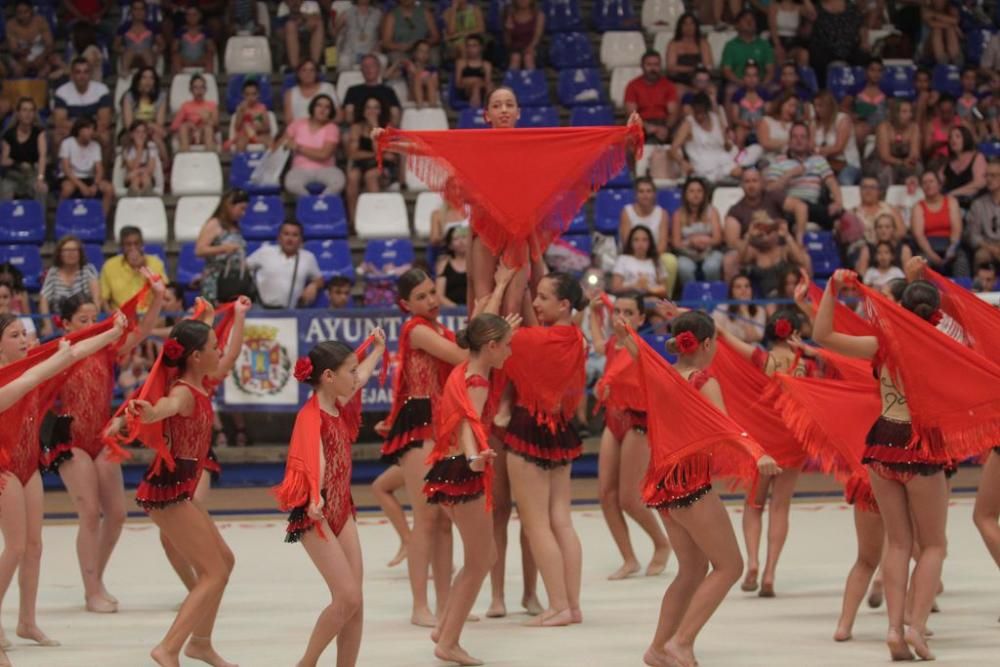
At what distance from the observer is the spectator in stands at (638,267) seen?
1183cm

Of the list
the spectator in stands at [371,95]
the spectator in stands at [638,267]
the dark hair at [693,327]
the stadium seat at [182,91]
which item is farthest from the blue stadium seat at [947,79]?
the dark hair at [693,327]

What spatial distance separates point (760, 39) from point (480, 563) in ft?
32.0

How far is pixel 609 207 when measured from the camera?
1327 cm

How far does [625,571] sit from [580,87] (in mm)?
7112

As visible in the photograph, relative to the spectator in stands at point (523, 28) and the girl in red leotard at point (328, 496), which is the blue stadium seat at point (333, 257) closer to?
the spectator in stands at point (523, 28)

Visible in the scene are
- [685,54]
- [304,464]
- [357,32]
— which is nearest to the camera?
[304,464]

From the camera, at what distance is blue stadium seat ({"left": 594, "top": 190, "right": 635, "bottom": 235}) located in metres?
13.1

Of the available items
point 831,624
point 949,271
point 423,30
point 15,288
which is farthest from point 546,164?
point 423,30

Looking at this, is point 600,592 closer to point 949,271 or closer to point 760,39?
point 949,271

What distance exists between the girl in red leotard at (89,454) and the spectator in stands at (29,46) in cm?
762

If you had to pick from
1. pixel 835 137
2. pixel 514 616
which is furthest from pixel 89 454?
pixel 835 137

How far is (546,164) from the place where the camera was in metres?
7.21

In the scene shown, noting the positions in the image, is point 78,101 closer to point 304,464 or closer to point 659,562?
point 659,562

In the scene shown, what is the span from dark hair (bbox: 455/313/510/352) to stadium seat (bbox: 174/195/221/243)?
718 centimetres
